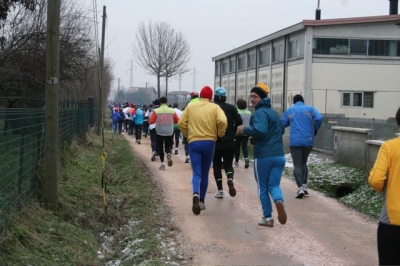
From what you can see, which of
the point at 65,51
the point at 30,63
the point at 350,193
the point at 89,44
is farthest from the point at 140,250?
the point at 89,44

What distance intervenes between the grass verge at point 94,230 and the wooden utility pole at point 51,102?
366mm

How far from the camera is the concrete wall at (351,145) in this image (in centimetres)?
1441

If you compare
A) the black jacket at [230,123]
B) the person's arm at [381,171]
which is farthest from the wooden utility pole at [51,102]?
the person's arm at [381,171]

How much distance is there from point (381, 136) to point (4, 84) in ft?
38.4

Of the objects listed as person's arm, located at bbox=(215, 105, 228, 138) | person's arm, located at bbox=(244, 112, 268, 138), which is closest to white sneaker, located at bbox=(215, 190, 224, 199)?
person's arm, located at bbox=(215, 105, 228, 138)

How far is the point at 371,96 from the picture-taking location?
122 feet

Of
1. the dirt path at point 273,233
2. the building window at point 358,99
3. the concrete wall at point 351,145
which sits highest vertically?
the building window at point 358,99

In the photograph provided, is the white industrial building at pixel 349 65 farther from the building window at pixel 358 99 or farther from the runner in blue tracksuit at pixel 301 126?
the runner in blue tracksuit at pixel 301 126

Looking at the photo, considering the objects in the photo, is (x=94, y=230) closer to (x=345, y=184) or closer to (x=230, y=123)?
(x=230, y=123)

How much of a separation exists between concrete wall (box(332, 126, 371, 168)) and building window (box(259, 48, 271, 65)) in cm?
2770

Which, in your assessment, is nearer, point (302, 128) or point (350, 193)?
point (302, 128)

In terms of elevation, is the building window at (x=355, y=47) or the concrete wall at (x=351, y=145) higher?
the building window at (x=355, y=47)

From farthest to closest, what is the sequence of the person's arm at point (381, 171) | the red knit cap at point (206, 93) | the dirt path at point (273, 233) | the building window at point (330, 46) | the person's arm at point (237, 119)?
the building window at point (330, 46), the person's arm at point (237, 119), the red knit cap at point (206, 93), the dirt path at point (273, 233), the person's arm at point (381, 171)

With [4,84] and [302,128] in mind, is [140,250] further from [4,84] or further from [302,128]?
[4,84]
